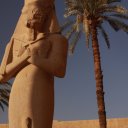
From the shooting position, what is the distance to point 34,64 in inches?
152

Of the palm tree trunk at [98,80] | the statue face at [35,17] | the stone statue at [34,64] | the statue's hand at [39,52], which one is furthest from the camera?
the palm tree trunk at [98,80]

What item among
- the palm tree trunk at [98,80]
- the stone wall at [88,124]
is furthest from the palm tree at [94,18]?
the stone wall at [88,124]

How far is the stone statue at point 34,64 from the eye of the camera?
371cm

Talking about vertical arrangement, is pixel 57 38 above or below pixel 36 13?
below

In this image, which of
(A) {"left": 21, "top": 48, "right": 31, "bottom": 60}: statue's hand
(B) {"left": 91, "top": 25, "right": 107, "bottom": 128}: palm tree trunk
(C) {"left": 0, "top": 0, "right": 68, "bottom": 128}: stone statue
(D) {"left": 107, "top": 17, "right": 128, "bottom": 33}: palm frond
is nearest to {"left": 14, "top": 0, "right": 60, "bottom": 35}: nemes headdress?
(C) {"left": 0, "top": 0, "right": 68, "bottom": 128}: stone statue

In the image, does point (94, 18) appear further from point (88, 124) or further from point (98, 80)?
point (88, 124)

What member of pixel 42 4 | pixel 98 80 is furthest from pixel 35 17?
pixel 98 80

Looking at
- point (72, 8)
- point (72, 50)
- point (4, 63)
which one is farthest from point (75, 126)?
point (4, 63)

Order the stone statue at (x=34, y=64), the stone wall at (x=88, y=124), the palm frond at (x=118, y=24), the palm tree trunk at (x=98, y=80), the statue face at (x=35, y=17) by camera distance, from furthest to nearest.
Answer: the stone wall at (x=88, y=124), the palm frond at (x=118, y=24), the palm tree trunk at (x=98, y=80), the statue face at (x=35, y=17), the stone statue at (x=34, y=64)

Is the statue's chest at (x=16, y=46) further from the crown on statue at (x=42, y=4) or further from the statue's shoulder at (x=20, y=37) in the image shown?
the crown on statue at (x=42, y=4)

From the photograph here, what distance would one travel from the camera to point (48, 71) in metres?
3.87

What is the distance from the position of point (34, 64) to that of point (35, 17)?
52 cm

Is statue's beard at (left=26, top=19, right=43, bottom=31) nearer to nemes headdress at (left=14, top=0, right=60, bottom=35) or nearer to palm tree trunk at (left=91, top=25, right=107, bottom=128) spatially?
nemes headdress at (left=14, top=0, right=60, bottom=35)

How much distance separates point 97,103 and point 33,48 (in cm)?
1321
